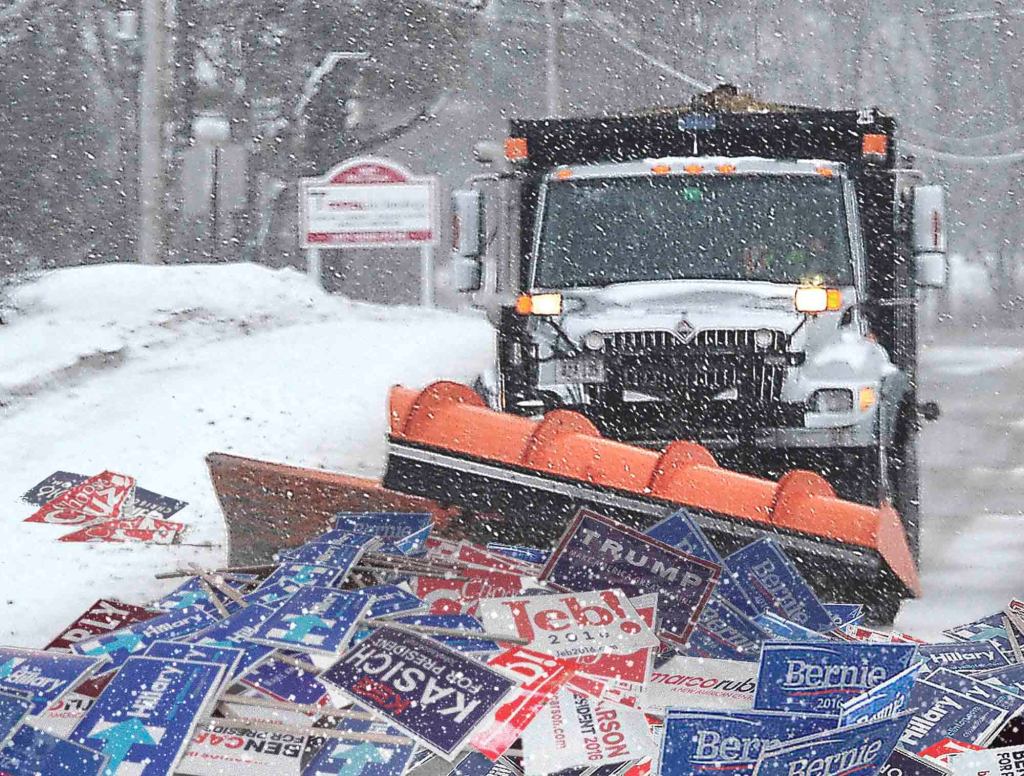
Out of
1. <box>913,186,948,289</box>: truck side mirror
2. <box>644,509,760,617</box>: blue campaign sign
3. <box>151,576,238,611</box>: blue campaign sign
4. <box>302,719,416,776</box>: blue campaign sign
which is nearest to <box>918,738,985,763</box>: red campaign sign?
<box>644,509,760,617</box>: blue campaign sign

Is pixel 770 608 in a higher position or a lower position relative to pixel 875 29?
lower

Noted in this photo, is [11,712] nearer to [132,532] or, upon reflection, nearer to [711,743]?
[711,743]

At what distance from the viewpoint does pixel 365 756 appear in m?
3.87

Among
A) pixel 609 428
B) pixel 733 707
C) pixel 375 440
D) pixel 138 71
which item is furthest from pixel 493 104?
pixel 733 707

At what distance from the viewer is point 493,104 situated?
39.9 m

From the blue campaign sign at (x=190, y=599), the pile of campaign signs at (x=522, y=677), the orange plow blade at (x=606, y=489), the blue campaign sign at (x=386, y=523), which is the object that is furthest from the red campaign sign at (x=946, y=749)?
the blue campaign sign at (x=190, y=599)

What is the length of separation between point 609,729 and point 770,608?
116 cm

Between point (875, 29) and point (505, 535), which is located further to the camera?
point (875, 29)

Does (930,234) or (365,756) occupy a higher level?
(930,234)

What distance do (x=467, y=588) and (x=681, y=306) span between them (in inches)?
97.3

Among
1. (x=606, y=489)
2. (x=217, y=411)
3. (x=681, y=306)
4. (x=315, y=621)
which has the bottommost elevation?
(x=217, y=411)

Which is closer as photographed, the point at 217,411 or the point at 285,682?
the point at 285,682

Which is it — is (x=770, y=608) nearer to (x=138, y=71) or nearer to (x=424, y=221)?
(x=424, y=221)

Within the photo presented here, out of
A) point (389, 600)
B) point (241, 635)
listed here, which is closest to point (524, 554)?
point (389, 600)
